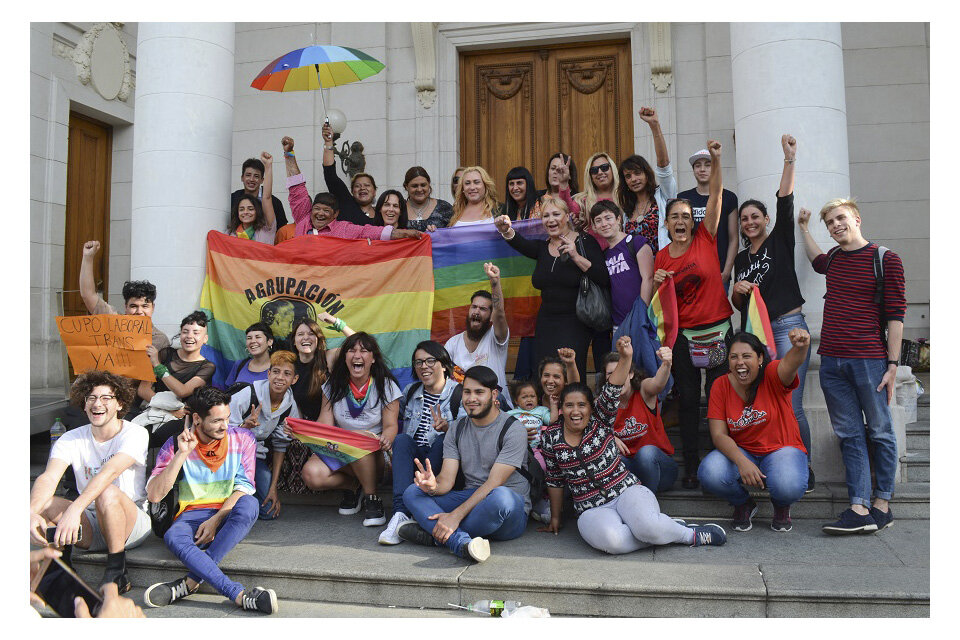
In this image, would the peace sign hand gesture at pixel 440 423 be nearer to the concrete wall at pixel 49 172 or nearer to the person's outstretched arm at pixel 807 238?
the person's outstretched arm at pixel 807 238

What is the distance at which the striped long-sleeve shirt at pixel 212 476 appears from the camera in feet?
17.3

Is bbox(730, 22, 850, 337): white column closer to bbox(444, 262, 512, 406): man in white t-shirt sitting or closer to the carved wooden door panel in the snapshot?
bbox(444, 262, 512, 406): man in white t-shirt sitting

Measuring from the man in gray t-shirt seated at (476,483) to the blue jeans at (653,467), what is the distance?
826 mm

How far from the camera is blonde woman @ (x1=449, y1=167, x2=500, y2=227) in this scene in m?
7.40

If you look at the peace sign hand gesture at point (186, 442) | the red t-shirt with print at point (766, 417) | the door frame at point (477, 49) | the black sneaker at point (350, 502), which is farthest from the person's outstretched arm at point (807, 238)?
the peace sign hand gesture at point (186, 442)

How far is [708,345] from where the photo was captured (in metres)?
5.99

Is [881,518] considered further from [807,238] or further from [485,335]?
[485,335]

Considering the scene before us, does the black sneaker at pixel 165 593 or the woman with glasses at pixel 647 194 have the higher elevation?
the woman with glasses at pixel 647 194

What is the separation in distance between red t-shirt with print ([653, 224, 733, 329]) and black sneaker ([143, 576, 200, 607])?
13.0 ft

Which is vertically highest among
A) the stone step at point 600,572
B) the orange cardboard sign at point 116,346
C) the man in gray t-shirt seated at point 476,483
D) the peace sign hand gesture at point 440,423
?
the orange cardboard sign at point 116,346

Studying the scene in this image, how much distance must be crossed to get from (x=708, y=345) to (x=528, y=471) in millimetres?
→ 1689

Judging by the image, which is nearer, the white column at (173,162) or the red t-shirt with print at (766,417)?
the red t-shirt with print at (766,417)

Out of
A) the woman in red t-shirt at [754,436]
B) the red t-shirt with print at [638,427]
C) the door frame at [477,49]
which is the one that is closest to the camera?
the woman in red t-shirt at [754,436]

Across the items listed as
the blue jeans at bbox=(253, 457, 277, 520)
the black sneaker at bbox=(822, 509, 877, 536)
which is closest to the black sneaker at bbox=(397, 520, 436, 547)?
the blue jeans at bbox=(253, 457, 277, 520)
